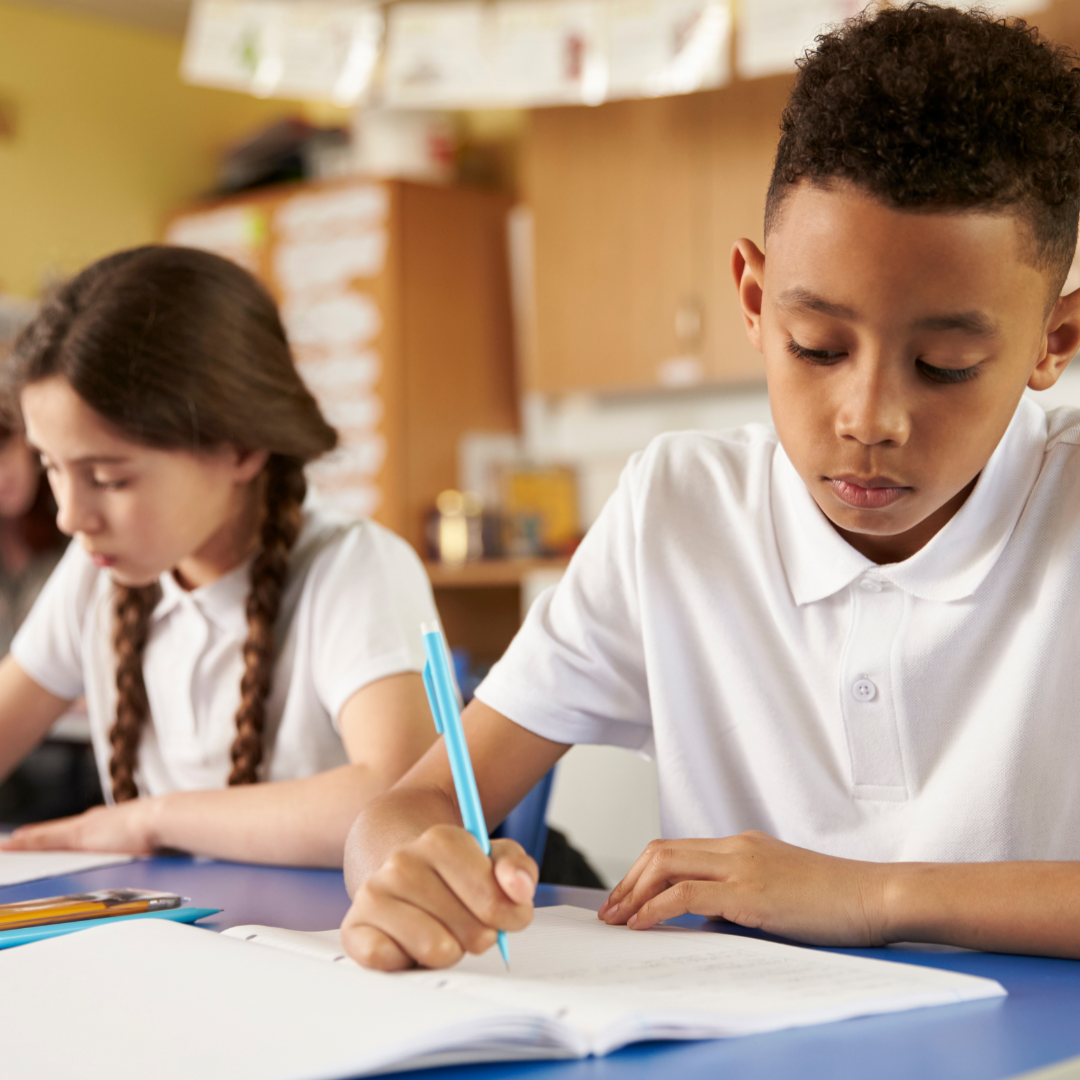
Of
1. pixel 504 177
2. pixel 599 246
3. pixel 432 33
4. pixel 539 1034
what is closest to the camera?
pixel 539 1034

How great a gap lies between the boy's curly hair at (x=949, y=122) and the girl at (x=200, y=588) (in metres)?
0.63

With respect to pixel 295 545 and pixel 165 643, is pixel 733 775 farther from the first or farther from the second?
pixel 165 643

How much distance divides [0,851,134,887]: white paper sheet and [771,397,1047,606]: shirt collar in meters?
0.61

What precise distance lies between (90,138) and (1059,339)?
12.9 feet

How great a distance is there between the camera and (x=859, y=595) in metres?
0.96

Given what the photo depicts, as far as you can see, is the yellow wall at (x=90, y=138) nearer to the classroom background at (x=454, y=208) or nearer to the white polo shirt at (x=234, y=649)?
the classroom background at (x=454, y=208)

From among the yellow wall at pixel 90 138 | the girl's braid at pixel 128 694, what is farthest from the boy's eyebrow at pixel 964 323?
the yellow wall at pixel 90 138

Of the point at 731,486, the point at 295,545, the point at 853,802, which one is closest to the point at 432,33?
the point at 295,545

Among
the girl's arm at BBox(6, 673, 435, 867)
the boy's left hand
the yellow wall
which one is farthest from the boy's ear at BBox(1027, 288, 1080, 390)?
the yellow wall

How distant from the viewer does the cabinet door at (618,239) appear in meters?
3.21

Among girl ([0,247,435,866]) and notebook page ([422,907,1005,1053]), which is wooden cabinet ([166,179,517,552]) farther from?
notebook page ([422,907,1005,1053])

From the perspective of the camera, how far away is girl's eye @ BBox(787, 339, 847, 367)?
79 cm

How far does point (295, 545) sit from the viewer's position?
139cm

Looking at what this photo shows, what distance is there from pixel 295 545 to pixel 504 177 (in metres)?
2.80
